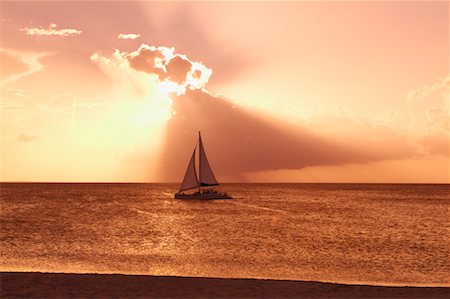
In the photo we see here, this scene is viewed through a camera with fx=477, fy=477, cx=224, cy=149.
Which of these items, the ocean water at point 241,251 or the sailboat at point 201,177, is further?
the sailboat at point 201,177

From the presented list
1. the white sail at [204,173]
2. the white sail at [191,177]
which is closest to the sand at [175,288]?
the white sail at [204,173]

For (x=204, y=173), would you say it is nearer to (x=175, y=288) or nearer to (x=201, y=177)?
(x=201, y=177)

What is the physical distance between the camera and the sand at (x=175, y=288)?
70.5ft

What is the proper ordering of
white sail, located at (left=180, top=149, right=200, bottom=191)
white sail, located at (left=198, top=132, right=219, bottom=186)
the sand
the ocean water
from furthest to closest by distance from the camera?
white sail, located at (left=180, top=149, right=200, bottom=191)
white sail, located at (left=198, top=132, right=219, bottom=186)
the ocean water
the sand

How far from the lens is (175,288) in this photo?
22.8 metres

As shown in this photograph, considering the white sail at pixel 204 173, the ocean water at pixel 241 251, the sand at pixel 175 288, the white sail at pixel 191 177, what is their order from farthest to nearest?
the white sail at pixel 191 177
the white sail at pixel 204 173
the ocean water at pixel 241 251
the sand at pixel 175 288

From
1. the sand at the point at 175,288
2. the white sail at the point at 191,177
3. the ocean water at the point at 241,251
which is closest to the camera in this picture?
the sand at the point at 175,288

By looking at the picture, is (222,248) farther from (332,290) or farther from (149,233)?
(332,290)

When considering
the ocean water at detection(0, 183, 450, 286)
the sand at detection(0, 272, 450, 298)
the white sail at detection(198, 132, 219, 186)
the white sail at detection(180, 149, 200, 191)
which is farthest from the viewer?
the white sail at detection(180, 149, 200, 191)

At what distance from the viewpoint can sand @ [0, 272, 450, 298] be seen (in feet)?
70.5

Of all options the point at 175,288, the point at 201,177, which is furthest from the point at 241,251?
the point at 201,177

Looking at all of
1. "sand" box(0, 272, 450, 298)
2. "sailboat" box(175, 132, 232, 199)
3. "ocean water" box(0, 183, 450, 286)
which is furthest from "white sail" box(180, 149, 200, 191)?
"sand" box(0, 272, 450, 298)

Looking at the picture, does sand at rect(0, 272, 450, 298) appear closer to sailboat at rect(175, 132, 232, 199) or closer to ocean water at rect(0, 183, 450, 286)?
ocean water at rect(0, 183, 450, 286)

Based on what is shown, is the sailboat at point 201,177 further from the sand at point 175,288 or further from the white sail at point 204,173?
the sand at point 175,288
